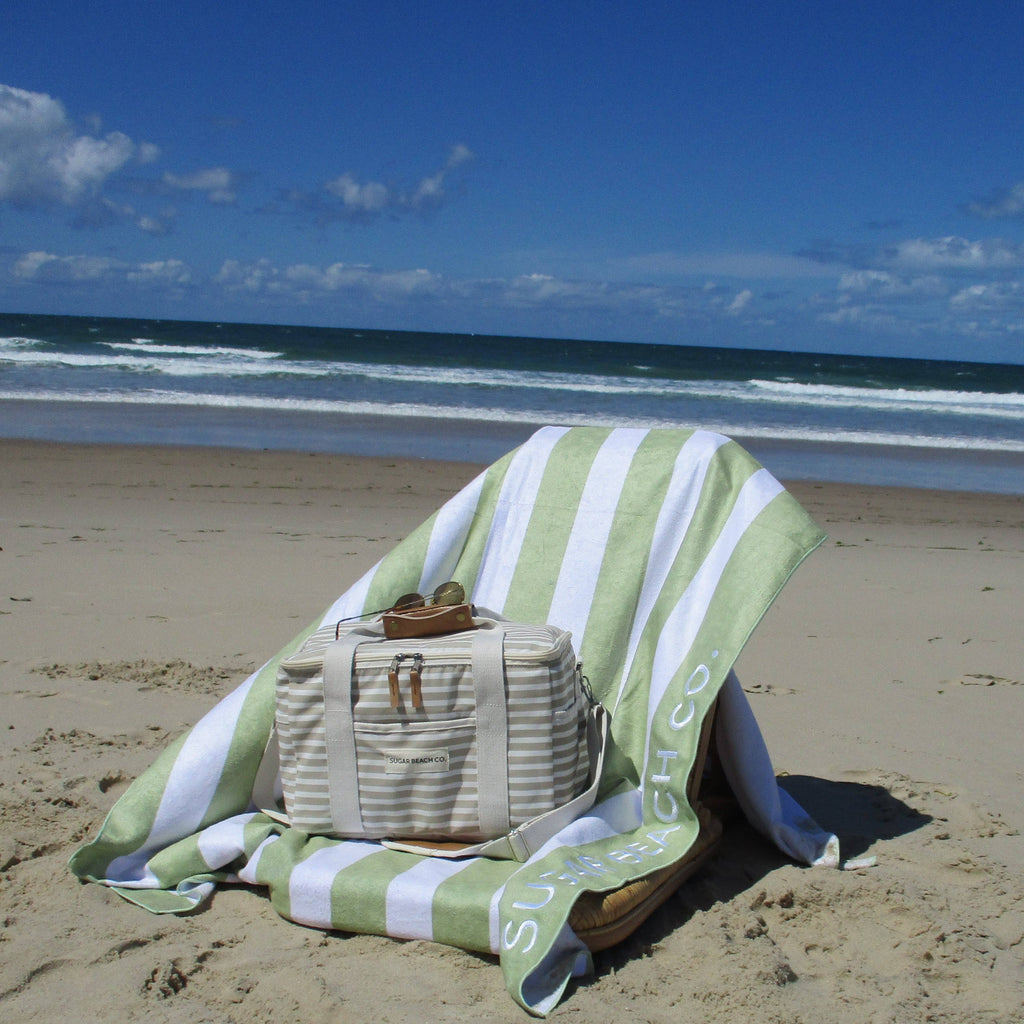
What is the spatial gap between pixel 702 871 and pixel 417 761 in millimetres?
797

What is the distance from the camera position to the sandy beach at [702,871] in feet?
6.72

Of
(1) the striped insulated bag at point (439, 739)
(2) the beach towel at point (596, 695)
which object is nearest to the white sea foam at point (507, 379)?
(2) the beach towel at point (596, 695)

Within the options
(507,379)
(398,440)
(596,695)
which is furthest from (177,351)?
(596,695)

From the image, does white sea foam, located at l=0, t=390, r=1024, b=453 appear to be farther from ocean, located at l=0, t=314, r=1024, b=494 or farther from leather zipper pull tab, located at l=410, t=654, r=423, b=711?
leather zipper pull tab, located at l=410, t=654, r=423, b=711

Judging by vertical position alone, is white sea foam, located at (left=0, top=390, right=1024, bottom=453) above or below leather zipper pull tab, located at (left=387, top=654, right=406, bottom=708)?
above

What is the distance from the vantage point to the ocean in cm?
1318

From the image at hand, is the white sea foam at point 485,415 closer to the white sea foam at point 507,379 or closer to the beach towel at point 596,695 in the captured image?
the white sea foam at point 507,379

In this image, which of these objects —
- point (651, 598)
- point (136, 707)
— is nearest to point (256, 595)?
point (136, 707)

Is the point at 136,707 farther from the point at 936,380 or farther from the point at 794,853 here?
the point at 936,380

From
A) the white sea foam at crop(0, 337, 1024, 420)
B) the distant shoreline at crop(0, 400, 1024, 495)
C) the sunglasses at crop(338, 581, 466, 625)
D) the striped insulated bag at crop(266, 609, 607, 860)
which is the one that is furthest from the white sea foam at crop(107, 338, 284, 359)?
the striped insulated bag at crop(266, 609, 607, 860)

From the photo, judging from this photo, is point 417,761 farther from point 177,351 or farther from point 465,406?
point 177,351

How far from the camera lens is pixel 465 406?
65.3 ft

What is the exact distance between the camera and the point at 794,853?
2.60 meters

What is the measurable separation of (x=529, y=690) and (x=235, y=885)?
2.99ft
